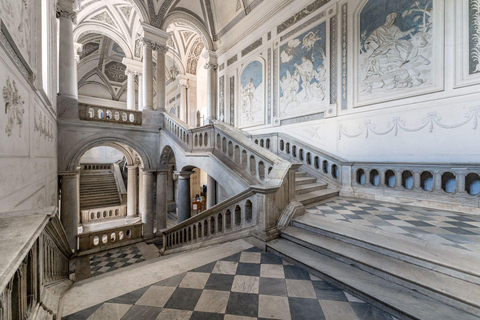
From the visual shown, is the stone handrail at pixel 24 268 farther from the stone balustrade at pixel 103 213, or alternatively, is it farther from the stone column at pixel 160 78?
the stone balustrade at pixel 103 213

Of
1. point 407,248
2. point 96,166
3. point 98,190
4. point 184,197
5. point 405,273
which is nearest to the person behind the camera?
point 405,273

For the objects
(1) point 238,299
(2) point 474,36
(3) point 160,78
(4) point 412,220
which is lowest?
(1) point 238,299

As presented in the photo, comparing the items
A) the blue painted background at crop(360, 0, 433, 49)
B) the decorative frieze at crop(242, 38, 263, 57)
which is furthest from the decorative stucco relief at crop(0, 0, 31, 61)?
the decorative frieze at crop(242, 38, 263, 57)

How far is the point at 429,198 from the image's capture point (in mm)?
4117

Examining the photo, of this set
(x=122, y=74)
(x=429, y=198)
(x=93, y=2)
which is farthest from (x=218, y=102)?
(x=122, y=74)

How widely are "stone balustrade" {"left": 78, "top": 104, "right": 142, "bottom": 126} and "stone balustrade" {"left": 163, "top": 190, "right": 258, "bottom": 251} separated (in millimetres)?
5142

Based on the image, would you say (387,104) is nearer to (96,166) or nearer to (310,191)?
(310,191)

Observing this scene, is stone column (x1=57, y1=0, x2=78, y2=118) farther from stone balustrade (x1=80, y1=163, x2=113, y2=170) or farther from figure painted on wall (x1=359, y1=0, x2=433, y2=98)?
stone balustrade (x1=80, y1=163, x2=113, y2=170)

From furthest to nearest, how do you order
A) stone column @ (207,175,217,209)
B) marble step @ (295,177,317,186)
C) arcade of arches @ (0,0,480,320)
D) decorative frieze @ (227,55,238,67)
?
decorative frieze @ (227,55,238,67) → stone column @ (207,175,217,209) → marble step @ (295,177,317,186) → arcade of arches @ (0,0,480,320)

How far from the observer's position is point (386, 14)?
5066 mm

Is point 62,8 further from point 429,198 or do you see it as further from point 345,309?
point 429,198

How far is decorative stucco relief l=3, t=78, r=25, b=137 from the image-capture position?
76.2 inches

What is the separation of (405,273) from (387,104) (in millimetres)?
4435

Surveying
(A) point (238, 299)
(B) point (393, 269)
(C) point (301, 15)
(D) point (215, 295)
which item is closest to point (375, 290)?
(B) point (393, 269)
